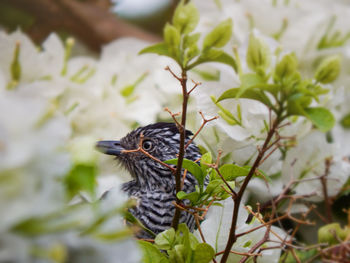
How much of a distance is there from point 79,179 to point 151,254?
0.09m

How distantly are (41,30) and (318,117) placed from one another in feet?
1.61

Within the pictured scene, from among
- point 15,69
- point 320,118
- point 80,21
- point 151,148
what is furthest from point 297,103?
point 80,21

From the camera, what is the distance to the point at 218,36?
0.25 metres

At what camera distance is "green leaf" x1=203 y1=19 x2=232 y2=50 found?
245 mm

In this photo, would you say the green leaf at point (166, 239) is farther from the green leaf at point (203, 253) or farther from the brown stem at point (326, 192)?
the brown stem at point (326, 192)

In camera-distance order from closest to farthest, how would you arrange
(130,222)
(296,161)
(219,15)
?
(130,222)
(296,161)
(219,15)

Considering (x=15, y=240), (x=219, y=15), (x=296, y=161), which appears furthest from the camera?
(x=219, y=15)

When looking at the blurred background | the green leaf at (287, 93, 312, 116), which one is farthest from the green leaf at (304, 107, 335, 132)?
the blurred background

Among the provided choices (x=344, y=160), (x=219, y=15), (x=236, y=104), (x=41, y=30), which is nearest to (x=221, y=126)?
(x=236, y=104)

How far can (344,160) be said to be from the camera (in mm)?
404

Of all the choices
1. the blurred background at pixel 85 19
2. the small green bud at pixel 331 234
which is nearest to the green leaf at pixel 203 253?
the small green bud at pixel 331 234

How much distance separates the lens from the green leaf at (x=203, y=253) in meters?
0.24

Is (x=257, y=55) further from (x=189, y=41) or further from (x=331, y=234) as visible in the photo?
(x=331, y=234)

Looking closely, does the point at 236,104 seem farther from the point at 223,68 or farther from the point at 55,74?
the point at 55,74
